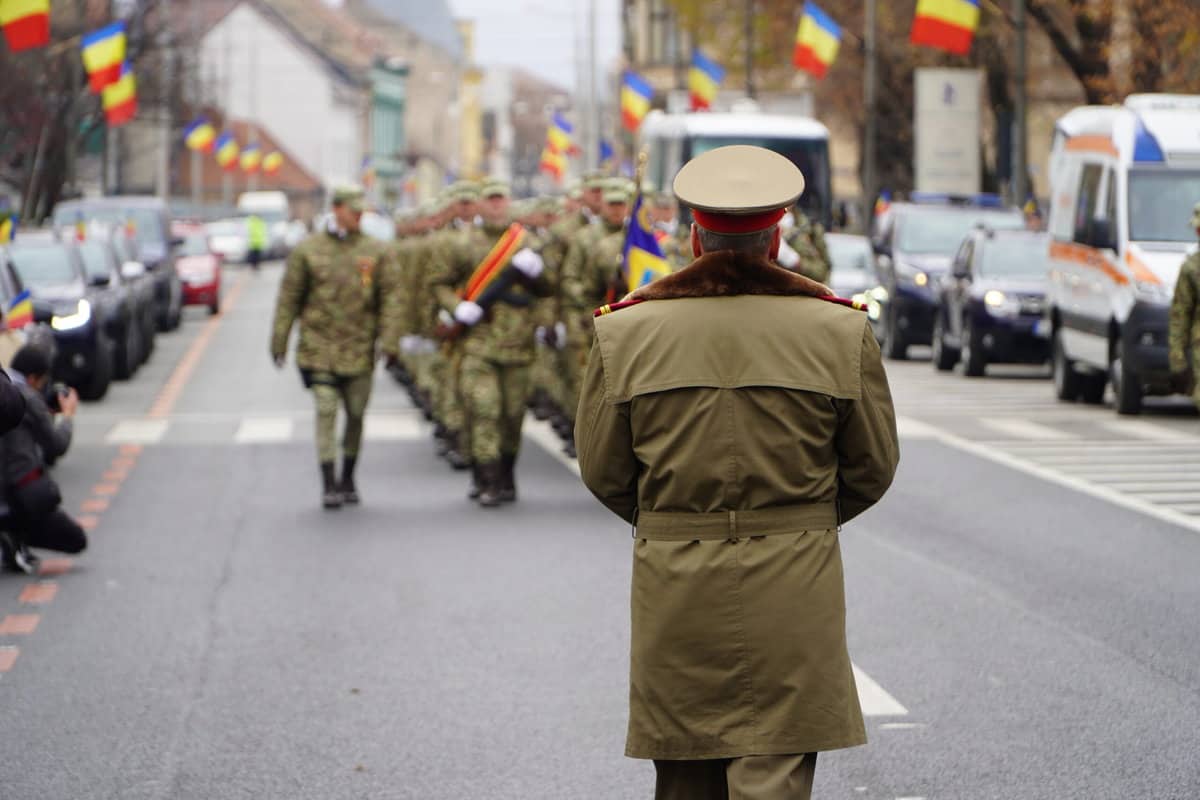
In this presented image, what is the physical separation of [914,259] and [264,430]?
41.8ft

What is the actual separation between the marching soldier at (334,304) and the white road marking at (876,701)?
584 cm

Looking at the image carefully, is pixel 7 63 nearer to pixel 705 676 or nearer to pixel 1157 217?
pixel 1157 217

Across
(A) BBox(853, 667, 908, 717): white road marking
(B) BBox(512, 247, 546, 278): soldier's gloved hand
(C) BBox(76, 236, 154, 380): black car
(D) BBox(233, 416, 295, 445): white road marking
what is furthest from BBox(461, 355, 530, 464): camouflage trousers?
(C) BBox(76, 236, 154, 380): black car

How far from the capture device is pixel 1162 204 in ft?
68.0

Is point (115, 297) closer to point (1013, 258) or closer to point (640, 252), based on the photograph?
point (1013, 258)

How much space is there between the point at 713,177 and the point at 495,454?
963 centimetres

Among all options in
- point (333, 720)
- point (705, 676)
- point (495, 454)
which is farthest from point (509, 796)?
point (495, 454)

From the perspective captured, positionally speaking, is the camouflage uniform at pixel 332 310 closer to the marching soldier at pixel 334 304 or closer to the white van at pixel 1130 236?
the marching soldier at pixel 334 304

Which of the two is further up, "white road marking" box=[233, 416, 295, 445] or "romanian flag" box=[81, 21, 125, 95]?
"romanian flag" box=[81, 21, 125, 95]

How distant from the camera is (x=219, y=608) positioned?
10352 mm

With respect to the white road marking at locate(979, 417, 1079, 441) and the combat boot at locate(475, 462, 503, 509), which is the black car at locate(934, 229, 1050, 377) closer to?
the white road marking at locate(979, 417, 1079, 441)

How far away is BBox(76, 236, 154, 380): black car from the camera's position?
2489 centimetres

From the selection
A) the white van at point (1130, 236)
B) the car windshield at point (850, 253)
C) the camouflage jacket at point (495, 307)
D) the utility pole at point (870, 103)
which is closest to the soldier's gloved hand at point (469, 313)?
the camouflage jacket at point (495, 307)

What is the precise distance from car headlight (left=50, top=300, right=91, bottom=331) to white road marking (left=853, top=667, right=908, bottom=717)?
15.6 m
